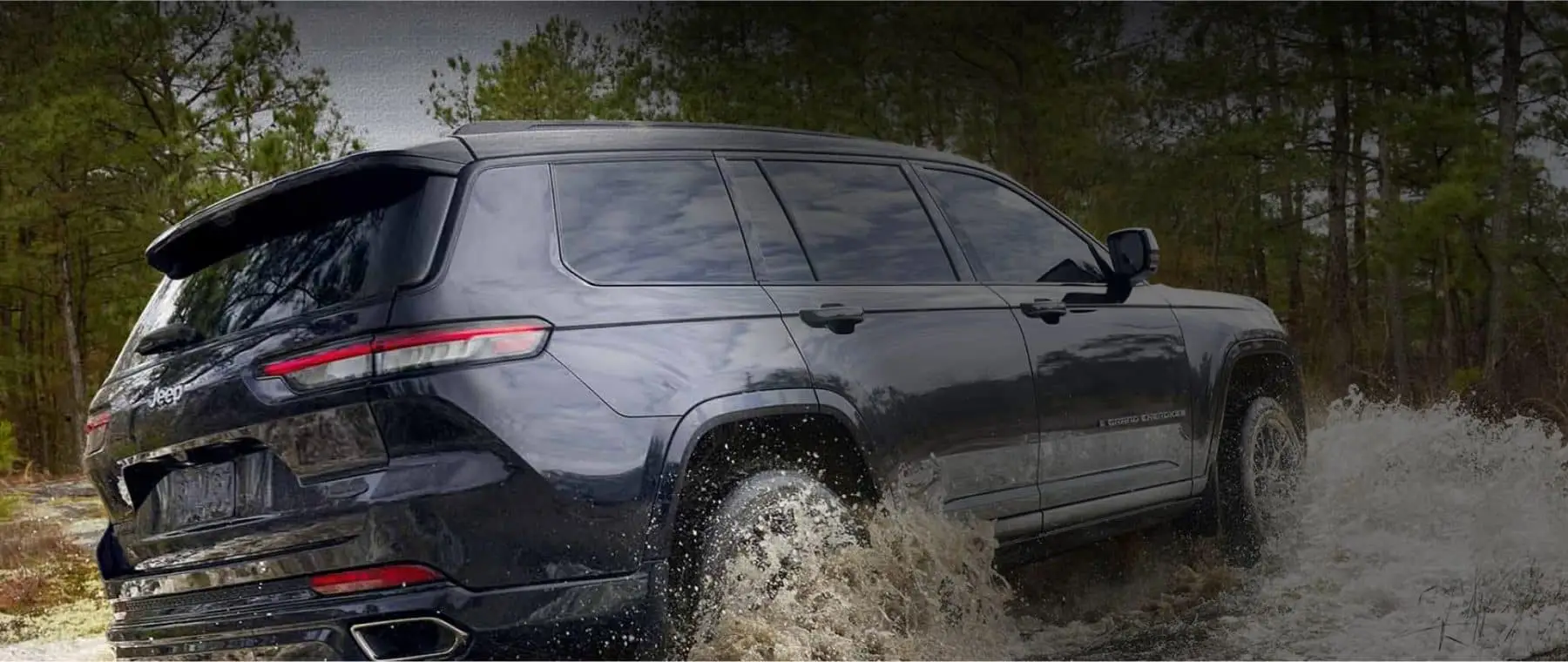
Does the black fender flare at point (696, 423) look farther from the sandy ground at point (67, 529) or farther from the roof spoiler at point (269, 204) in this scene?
the sandy ground at point (67, 529)

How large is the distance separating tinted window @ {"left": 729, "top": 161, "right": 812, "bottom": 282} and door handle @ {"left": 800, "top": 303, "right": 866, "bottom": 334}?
4.5 inches

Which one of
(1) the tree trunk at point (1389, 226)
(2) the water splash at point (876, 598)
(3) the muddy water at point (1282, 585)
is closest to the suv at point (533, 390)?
(2) the water splash at point (876, 598)

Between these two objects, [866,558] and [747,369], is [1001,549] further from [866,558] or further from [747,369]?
[747,369]

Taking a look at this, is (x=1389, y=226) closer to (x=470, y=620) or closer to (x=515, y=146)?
(x=515, y=146)

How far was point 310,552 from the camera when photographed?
9.08ft

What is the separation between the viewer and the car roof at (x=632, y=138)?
3.17 meters

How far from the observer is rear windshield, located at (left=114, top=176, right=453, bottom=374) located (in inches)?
112

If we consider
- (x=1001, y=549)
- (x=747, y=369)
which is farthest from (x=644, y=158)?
(x=1001, y=549)

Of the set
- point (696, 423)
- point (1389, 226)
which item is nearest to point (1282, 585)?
point (696, 423)

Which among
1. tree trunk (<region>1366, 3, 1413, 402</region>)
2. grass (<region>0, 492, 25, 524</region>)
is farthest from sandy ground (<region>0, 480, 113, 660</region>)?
tree trunk (<region>1366, 3, 1413, 402</region>)

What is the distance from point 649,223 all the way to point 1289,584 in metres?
3.06

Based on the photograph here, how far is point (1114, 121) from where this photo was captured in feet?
54.0

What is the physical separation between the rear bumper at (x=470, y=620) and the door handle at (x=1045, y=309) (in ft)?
5.67

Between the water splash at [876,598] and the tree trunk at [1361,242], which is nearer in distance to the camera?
the water splash at [876,598]
